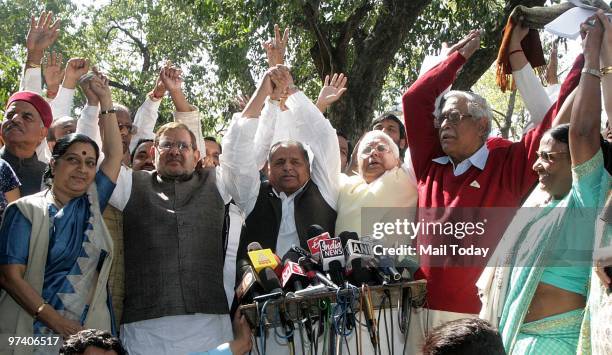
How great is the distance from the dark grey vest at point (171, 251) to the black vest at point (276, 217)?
22 cm

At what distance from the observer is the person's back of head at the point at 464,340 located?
2348 mm

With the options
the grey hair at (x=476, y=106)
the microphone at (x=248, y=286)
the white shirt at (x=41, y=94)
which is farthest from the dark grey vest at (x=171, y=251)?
the grey hair at (x=476, y=106)

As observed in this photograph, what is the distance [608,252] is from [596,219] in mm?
306

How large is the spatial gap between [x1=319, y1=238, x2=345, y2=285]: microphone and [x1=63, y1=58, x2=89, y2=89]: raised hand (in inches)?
110

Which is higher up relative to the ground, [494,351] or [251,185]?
[251,185]

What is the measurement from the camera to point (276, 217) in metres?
5.05

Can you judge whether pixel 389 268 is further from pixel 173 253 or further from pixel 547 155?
pixel 173 253

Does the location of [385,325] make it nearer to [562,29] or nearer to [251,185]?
[251,185]

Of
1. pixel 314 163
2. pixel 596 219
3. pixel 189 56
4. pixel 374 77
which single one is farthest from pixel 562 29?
pixel 189 56

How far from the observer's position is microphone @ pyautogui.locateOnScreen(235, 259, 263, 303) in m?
4.28

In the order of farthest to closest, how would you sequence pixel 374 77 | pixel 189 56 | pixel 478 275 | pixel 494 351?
1. pixel 189 56
2. pixel 374 77
3. pixel 478 275
4. pixel 494 351

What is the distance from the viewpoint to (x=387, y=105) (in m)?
17.5

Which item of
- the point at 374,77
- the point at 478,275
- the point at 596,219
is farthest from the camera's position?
the point at 374,77

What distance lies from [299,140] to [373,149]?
0.49m
